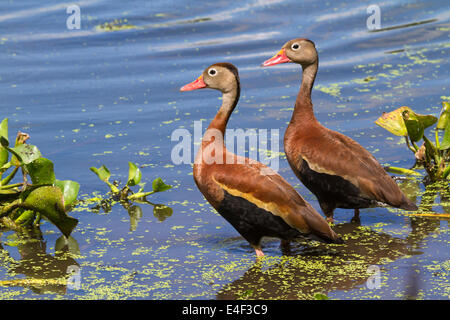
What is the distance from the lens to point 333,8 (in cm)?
1345

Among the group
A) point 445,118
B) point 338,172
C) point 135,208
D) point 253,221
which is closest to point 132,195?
point 135,208

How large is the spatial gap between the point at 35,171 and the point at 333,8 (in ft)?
28.8

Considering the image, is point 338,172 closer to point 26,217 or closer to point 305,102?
point 305,102

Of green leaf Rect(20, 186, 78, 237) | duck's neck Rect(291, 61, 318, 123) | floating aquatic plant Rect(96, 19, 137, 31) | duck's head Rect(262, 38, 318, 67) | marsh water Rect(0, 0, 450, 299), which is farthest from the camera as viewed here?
floating aquatic plant Rect(96, 19, 137, 31)

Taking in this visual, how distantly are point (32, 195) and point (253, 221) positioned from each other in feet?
4.90

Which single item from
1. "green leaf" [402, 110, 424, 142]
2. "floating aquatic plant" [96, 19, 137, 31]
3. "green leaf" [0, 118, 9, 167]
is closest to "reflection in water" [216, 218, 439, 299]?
"green leaf" [402, 110, 424, 142]

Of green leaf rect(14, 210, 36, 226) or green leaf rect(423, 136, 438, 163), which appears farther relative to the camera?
green leaf rect(423, 136, 438, 163)

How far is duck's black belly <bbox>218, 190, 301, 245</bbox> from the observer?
540 centimetres

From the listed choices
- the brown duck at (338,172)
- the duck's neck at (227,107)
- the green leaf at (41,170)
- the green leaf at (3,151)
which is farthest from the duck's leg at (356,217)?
the green leaf at (3,151)

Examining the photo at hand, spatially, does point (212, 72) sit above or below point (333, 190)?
above

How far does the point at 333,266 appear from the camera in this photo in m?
5.24

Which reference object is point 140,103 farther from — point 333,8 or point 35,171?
point 333,8

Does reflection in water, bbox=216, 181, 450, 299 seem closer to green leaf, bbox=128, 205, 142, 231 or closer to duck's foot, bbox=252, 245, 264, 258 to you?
A: duck's foot, bbox=252, 245, 264, 258

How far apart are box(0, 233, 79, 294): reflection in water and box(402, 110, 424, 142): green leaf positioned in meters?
2.88
